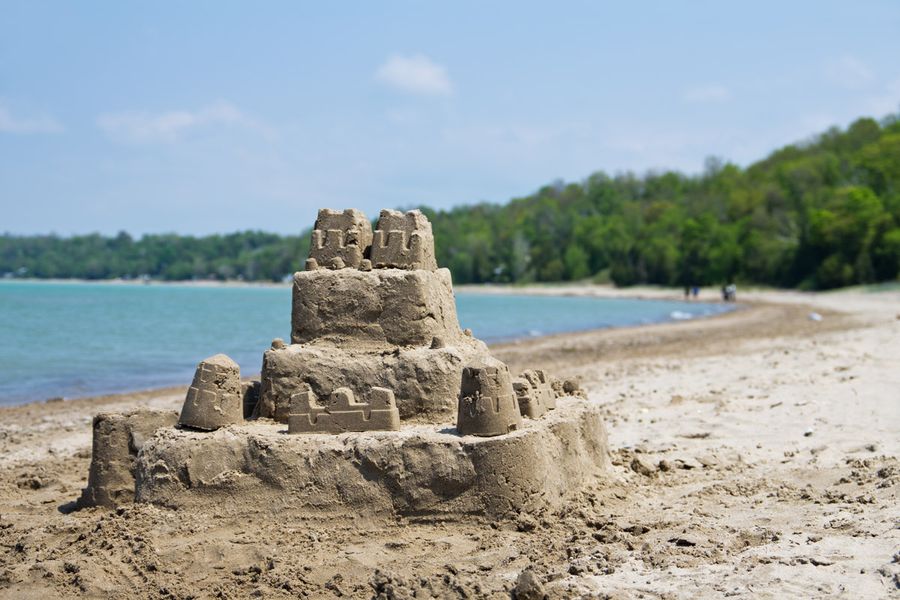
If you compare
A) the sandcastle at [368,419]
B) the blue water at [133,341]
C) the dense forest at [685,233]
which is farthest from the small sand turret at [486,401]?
the dense forest at [685,233]

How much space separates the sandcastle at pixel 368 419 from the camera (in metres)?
6.37

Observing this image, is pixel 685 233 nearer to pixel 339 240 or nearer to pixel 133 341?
pixel 133 341

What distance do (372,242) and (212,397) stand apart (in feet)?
5.96

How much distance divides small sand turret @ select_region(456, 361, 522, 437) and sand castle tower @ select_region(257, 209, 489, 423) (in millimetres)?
643

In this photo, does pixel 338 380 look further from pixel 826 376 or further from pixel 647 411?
pixel 826 376

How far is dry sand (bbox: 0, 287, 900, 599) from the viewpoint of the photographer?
5.35m

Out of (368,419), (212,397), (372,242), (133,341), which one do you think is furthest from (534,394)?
(133,341)

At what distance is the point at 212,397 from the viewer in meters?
6.99

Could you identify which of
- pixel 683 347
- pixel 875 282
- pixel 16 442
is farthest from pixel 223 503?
pixel 875 282

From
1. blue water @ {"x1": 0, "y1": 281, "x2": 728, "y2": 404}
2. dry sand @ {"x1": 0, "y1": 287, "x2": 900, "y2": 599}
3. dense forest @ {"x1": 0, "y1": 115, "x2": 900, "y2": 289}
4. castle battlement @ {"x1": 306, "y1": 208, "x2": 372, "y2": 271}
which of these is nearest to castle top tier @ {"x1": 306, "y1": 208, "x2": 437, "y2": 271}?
castle battlement @ {"x1": 306, "y1": 208, "x2": 372, "y2": 271}

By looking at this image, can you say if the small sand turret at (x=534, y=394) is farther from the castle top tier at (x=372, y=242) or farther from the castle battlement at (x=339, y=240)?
the castle battlement at (x=339, y=240)

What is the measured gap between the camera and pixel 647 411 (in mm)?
11320

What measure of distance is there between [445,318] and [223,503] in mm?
2291

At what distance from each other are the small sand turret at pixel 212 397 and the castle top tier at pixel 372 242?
1.11m
